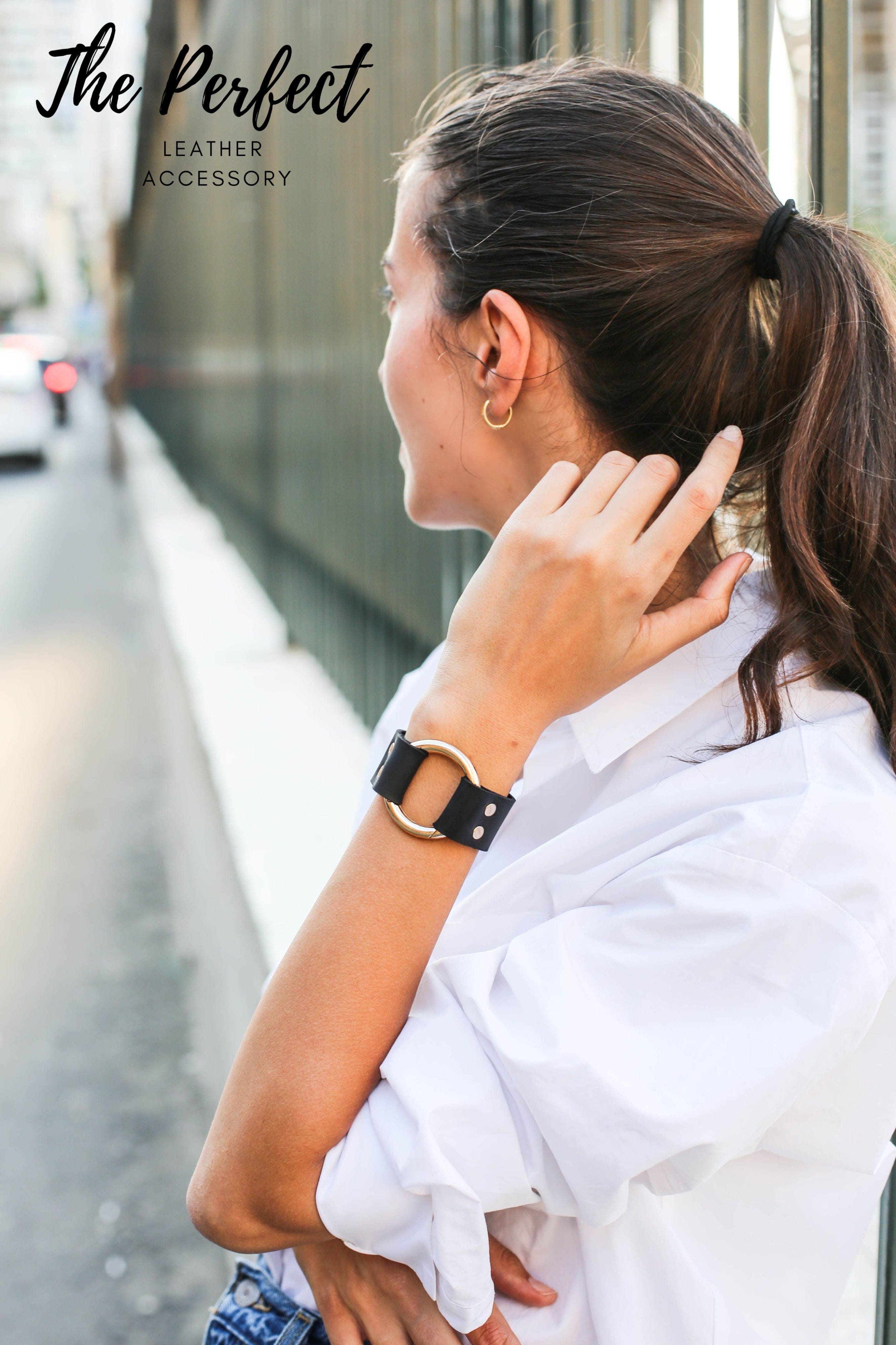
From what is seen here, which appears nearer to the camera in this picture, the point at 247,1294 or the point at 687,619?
the point at 687,619

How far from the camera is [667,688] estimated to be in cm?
107

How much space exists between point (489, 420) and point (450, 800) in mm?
448

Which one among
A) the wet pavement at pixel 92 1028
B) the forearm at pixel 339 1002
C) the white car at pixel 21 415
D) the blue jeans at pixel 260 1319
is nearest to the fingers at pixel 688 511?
the forearm at pixel 339 1002

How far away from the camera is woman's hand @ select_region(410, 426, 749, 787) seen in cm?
101

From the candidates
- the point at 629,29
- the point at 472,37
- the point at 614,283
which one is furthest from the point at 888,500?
the point at 472,37

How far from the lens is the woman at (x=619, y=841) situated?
0.85 meters

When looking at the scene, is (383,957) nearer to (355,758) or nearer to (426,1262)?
(426,1262)

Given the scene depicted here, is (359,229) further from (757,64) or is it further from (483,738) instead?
(483,738)

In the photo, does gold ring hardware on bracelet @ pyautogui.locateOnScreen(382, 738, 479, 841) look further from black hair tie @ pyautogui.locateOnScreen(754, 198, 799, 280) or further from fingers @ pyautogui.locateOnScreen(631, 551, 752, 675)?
black hair tie @ pyautogui.locateOnScreen(754, 198, 799, 280)

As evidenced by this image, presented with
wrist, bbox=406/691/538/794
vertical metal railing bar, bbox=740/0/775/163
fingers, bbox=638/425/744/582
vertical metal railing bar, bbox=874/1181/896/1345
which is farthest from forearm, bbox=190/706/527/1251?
vertical metal railing bar, bbox=740/0/775/163

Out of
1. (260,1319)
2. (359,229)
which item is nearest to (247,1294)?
(260,1319)

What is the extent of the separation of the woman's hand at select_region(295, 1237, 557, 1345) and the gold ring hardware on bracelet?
0.36 metres

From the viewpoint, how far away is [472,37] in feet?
7.28

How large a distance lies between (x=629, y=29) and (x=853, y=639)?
3.81 feet
